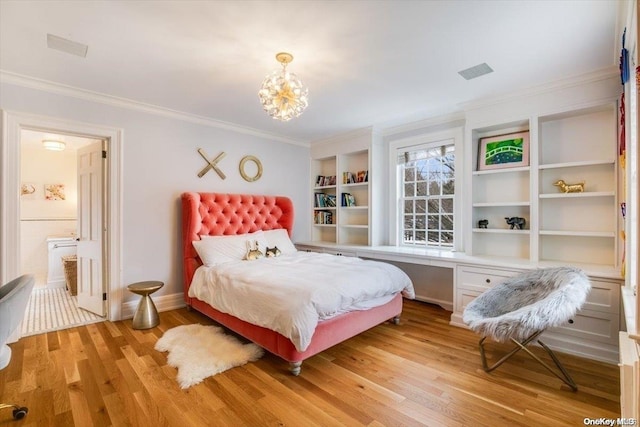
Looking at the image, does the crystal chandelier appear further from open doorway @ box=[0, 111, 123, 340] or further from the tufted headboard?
open doorway @ box=[0, 111, 123, 340]

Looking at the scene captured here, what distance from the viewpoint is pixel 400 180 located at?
4.42m

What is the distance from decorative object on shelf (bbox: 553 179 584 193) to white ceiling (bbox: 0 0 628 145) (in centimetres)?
99

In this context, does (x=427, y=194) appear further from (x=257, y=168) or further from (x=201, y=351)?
(x=201, y=351)

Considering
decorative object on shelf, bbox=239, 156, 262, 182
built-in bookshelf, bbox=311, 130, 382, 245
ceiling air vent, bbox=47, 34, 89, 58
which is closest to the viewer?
ceiling air vent, bbox=47, 34, 89, 58

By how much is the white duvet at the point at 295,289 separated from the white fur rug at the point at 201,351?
28 cm

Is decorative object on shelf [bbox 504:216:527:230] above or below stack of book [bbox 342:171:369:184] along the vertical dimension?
below

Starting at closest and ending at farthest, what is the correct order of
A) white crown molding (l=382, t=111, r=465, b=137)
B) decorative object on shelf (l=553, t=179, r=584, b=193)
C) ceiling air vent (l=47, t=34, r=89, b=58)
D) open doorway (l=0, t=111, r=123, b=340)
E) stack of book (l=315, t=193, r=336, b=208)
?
Answer: 1. ceiling air vent (l=47, t=34, r=89, b=58)
2. open doorway (l=0, t=111, r=123, b=340)
3. decorative object on shelf (l=553, t=179, r=584, b=193)
4. white crown molding (l=382, t=111, r=465, b=137)
5. stack of book (l=315, t=193, r=336, b=208)

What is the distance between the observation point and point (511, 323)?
1.96m

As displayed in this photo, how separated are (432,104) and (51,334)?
4.69 m

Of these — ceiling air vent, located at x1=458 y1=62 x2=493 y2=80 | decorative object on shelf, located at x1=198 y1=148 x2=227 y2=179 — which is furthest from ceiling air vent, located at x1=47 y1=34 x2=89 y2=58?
ceiling air vent, located at x1=458 y1=62 x2=493 y2=80

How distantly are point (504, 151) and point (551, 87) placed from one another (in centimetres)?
71

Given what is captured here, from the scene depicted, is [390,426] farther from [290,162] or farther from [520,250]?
[290,162]

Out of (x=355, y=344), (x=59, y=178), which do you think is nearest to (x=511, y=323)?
(x=355, y=344)

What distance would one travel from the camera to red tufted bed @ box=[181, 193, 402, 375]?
2.30m
